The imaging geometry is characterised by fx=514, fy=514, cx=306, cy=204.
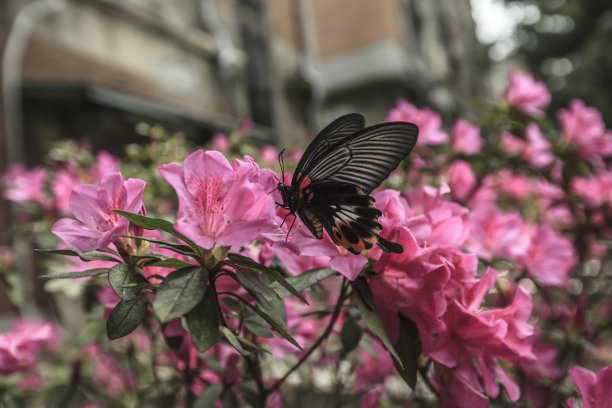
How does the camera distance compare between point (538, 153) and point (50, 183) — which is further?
point (50, 183)

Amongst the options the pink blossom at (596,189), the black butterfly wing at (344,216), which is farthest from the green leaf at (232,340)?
the pink blossom at (596,189)

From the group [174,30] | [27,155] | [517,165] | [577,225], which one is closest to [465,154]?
[517,165]

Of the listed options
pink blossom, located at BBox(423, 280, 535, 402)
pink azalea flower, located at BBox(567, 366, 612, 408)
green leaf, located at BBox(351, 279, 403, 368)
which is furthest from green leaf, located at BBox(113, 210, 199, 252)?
pink azalea flower, located at BBox(567, 366, 612, 408)

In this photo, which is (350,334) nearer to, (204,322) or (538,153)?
(204,322)

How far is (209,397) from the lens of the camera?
0.79 metres

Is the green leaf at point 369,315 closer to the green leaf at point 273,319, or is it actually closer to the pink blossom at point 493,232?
the green leaf at point 273,319

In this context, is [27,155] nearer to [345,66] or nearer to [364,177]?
[364,177]

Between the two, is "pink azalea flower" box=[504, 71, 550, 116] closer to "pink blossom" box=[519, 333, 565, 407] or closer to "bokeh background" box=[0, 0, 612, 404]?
"bokeh background" box=[0, 0, 612, 404]

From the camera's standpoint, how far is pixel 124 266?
575 mm

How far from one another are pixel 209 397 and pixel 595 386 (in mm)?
527

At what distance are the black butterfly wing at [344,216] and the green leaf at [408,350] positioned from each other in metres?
0.13

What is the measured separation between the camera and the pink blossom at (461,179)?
4.62 feet

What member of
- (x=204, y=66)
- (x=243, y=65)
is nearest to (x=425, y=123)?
(x=204, y=66)

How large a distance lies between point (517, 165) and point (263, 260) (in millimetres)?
1055
